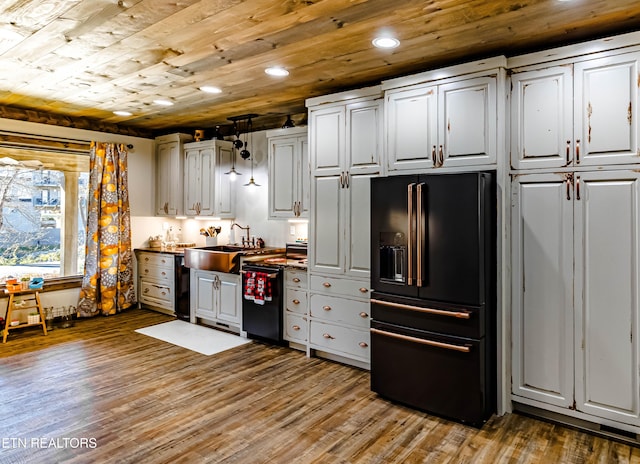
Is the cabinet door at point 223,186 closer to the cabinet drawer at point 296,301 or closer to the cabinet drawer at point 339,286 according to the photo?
the cabinet drawer at point 296,301

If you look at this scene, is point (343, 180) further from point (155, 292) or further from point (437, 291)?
point (155, 292)

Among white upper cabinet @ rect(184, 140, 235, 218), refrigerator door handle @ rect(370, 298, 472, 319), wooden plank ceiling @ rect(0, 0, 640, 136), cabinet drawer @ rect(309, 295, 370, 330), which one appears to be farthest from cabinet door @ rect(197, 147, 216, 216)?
refrigerator door handle @ rect(370, 298, 472, 319)

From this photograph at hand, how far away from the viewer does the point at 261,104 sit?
4648 mm

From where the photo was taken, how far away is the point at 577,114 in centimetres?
269

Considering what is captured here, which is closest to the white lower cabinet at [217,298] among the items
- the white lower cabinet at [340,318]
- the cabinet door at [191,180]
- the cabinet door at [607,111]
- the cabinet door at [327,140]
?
the cabinet door at [191,180]

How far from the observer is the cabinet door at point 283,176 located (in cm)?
457

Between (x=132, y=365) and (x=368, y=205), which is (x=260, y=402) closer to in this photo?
(x=132, y=365)

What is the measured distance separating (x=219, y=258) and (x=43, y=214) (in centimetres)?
242

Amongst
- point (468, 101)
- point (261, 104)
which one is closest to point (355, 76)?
point (468, 101)

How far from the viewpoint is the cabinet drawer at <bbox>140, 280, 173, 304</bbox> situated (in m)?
5.63

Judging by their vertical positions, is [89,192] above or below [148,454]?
above

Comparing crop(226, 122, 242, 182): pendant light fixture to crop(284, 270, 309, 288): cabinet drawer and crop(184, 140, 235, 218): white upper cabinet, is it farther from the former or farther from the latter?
crop(284, 270, 309, 288): cabinet drawer

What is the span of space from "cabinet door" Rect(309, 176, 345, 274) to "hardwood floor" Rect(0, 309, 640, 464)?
940 millimetres

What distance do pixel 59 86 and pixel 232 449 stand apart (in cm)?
365
